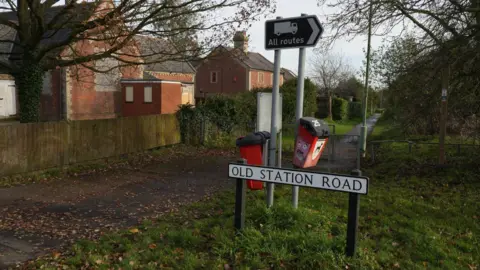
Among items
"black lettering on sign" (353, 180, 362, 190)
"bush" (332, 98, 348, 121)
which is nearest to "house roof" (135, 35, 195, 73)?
"black lettering on sign" (353, 180, 362, 190)

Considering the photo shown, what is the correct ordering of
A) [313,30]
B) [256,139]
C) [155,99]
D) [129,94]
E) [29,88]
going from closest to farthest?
1. [313,30]
2. [256,139]
3. [29,88]
4. [155,99]
5. [129,94]

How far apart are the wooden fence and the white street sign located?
685cm

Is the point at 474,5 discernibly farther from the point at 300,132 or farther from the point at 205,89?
the point at 205,89

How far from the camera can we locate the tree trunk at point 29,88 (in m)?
11.9

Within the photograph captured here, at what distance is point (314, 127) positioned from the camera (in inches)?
208

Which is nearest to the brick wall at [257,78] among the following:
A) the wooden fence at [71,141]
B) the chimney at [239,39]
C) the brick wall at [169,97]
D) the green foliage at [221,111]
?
the brick wall at [169,97]

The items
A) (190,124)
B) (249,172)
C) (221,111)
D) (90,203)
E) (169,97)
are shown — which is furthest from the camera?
(169,97)

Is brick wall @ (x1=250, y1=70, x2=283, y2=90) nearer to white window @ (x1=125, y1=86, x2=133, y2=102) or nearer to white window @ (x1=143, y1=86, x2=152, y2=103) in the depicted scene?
white window @ (x1=125, y1=86, x2=133, y2=102)

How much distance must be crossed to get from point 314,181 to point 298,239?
2.36 ft

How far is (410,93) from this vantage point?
11703 millimetres

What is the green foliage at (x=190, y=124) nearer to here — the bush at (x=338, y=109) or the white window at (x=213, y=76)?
the bush at (x=338, y=109)

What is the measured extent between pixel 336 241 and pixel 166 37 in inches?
367

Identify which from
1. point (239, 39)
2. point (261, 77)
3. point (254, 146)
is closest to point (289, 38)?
point (254, 146)

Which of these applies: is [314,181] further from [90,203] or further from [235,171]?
[90,203]
